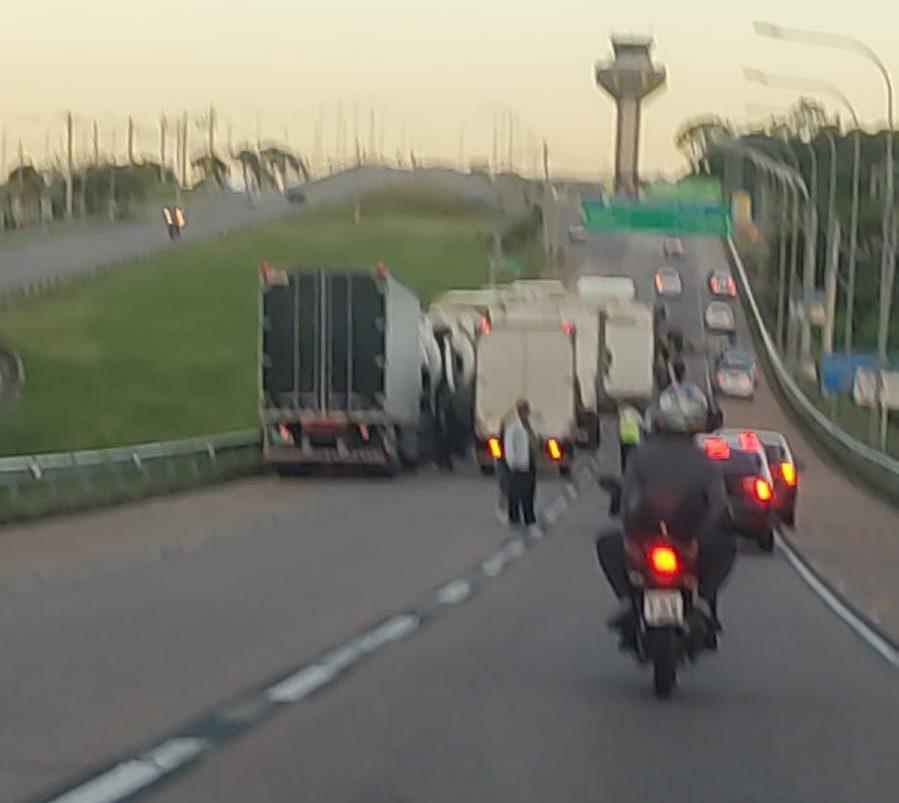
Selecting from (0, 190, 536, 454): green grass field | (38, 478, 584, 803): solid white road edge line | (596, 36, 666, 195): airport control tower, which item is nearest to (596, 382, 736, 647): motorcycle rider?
(38, 478, 584, 803): solid white road edge line

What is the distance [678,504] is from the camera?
12.2m

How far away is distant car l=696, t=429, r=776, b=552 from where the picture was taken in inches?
1006

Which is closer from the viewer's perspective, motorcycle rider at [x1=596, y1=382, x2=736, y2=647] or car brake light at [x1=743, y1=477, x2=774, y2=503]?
motorcycle rider at [x1=596, y1=382, x2=736, y2=647]

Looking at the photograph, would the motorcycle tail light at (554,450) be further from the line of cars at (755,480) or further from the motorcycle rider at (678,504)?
the motorcycle rider at (678,504)

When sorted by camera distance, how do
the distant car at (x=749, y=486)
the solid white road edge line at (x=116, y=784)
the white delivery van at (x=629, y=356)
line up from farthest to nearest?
the white delivery van at (x=629, y=356) < the distant car at (x=749, y=486) < the solid white road edge line at (x=116, y=784)

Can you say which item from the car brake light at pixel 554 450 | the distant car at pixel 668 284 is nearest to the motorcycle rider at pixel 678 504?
the car brake light at pixel 554 450

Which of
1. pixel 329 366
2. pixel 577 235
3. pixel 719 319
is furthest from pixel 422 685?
pixel 577 235

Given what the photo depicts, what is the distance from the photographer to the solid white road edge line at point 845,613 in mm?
15510

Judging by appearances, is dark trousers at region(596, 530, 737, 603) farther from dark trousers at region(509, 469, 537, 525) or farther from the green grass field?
the green grass field

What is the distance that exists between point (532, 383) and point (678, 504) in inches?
1140

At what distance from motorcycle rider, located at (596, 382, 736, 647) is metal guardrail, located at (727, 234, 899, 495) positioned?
26.7 m

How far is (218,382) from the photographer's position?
72.6 meters

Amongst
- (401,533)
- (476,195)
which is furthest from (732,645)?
(476,195)

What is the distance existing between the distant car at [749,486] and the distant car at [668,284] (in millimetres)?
84908
